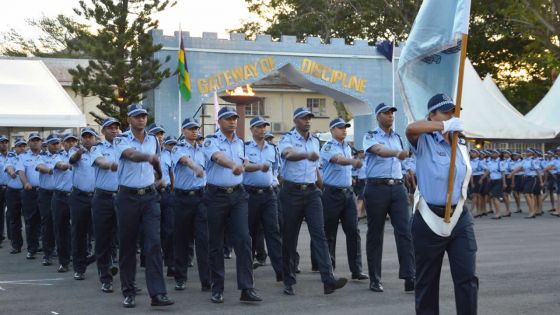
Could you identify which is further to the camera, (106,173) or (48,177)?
(48,177)

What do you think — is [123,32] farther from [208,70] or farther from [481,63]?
[481,63]

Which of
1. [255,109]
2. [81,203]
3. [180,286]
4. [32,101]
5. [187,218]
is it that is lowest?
[180,286]

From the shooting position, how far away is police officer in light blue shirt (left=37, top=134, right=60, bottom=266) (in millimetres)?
14492

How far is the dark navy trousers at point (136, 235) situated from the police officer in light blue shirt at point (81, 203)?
2.60 metres

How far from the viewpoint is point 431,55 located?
25.6 ft

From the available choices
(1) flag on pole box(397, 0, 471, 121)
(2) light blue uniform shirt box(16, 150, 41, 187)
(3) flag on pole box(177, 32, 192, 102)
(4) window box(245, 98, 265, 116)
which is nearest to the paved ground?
(2) light blue uniform shirt box(16, 150, 41, 187)

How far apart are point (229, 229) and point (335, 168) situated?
1.92 metres

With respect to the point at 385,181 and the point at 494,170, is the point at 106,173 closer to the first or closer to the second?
the point at 385,181

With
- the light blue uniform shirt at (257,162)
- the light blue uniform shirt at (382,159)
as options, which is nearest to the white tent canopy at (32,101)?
the light blue uniform shirt at (257,162)

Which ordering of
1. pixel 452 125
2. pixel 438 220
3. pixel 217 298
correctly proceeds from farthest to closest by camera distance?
1. pixel 217 298
2. pixel 438 220
3. pixel 452 125

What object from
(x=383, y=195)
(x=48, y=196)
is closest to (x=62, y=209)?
(x=48, y=196)

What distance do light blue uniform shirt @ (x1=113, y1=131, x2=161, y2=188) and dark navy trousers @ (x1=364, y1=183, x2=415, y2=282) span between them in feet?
8.76

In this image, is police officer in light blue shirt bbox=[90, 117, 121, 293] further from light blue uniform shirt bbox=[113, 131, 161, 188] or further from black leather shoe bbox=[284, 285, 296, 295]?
black leather shoe bbox=[284, 285, 296, 295]

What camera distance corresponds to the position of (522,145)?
39656 mm
